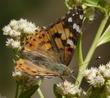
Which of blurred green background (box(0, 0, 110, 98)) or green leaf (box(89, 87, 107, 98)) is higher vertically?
blurred green background (box(0, 0, 110, 98))

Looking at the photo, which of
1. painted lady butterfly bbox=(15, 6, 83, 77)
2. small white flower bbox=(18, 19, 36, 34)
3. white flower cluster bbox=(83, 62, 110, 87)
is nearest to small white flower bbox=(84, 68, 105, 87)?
white flower cluster bbox=(83, 62, 110, 87)

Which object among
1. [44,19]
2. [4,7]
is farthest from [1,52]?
[44,19]

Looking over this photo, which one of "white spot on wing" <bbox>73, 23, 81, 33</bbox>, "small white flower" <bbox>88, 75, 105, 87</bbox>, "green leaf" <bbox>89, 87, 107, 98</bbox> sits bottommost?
"green leaf" <bbox>89, 87, 107, 98</bbox>

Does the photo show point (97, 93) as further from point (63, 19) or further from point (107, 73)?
point (63, 19)

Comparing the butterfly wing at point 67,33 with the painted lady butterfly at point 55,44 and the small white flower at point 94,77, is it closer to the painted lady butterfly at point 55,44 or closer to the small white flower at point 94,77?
the painted lady butterfly at point 55,44

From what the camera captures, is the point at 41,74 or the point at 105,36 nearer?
the point at 41,74

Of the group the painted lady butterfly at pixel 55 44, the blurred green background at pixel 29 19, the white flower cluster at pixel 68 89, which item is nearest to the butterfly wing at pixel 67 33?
the painted lady butterfly at pixel 55 44

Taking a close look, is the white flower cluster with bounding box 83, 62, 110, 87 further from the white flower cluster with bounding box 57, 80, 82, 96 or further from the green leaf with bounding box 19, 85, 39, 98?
the green leaf with bounding box 19, 85, 39, 98

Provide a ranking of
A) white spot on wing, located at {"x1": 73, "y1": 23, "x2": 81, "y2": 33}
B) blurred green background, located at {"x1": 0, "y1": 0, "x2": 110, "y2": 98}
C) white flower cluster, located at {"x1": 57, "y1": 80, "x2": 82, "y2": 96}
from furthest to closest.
Result: blurred green background, located at {"x1": 0, "y1": 0, "x2": 110, "y2": 98} → white spot on wing, located at {"x1": 73, "y1": 23, "x2": 81, "y2": 33} → white flower cluster, located at {"x1": 57, "y1": 80, "x2": 82, "y2": 96}
